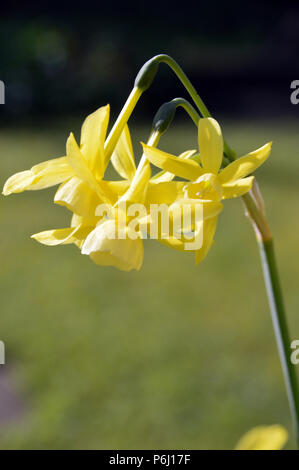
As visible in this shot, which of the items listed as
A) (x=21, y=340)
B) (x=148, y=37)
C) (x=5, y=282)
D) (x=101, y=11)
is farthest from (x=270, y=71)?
(x=21, y=340)

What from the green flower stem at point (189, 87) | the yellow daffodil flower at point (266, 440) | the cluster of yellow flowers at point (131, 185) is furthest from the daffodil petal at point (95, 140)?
the yellow daffodil flower at point (266, 440)

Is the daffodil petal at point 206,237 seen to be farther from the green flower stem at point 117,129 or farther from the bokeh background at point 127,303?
the bokeh background at point 127,303

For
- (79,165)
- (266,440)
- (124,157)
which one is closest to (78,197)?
(79,165)

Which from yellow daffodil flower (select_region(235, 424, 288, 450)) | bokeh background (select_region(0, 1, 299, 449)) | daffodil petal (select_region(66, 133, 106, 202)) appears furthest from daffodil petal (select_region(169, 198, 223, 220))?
bokeh background (select_region(0, 1, 299, 449))

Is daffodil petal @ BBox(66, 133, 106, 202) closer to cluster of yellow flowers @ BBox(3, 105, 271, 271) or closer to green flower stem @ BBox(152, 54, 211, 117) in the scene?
cluster of yellow flowers @ BBox(3, 105, 271, 271)

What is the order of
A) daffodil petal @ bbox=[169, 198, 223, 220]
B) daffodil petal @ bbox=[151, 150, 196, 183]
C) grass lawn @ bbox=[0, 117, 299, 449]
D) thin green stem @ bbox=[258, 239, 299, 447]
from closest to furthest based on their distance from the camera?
daffodil petal @ bbox=[169, 198, 223, 220], daffodil petal @ bbox=[151, 150, 196, 183], thin green stem @ bbox=[258, 239, 299, 447], grass lawn @ bbox=[0, 117, 299, 449]

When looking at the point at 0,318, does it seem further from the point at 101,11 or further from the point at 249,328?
the point at 101,11
